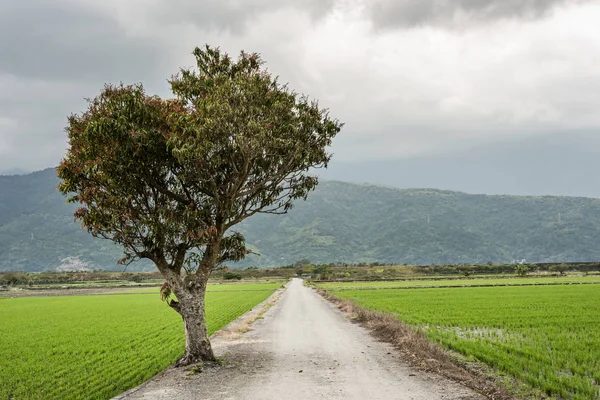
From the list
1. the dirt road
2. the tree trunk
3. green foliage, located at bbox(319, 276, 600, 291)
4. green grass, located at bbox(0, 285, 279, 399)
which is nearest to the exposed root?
the dirt road

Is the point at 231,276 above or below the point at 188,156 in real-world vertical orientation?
below

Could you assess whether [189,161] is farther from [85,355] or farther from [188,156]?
[85,355]

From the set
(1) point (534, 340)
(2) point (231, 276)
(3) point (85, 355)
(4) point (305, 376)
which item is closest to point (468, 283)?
(1) point (534, 340)

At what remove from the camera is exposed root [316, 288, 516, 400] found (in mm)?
13235

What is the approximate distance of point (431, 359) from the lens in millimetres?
17094

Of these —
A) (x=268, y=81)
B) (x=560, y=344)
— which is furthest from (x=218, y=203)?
(x=560, y=344)

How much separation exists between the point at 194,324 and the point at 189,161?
6.24 m

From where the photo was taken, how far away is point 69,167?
52.9 ft

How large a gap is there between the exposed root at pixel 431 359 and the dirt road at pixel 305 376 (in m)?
0.52

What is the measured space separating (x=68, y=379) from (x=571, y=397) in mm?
16597

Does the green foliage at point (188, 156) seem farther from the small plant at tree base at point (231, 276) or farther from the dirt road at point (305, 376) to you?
the small plant at tree base at point (231, 276)

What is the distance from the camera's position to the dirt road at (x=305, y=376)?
42.9ft

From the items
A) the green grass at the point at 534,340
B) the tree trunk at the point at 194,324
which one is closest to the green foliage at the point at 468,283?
the green grass at the point at 534,340

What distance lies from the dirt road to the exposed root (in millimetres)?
518
